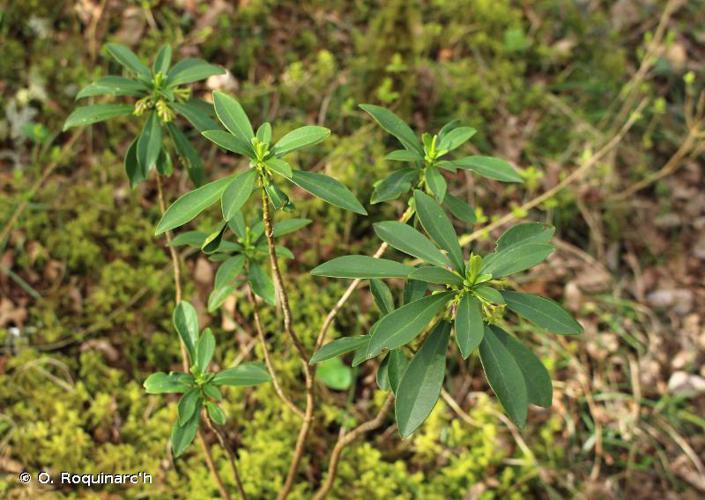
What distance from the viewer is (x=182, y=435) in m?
1.67

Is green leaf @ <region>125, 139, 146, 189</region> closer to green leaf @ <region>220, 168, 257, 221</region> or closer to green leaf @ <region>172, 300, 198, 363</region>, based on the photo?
green leaf @ <region>172, 300, 198, 363</region>

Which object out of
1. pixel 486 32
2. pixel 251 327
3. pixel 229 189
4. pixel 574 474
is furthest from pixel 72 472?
pixel 486 32

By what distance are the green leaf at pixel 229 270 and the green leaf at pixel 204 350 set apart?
0.14 m

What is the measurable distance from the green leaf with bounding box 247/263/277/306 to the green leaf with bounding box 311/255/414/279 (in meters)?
0.46

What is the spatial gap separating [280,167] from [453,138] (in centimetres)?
52

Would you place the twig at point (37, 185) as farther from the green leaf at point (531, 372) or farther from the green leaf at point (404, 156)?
the green leaf at point (531, 372)

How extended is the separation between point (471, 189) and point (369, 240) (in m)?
0.70

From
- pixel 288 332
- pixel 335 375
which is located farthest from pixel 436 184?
pixel 335 375

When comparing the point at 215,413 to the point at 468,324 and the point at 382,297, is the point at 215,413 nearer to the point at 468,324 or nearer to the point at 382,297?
the point at 382,297

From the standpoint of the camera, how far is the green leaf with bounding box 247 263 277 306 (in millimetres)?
1840

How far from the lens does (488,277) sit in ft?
4.61

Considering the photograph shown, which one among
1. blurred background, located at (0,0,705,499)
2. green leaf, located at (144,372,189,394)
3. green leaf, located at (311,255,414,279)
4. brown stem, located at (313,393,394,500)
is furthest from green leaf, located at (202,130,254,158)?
blurred background, located at (0,0,705,499)

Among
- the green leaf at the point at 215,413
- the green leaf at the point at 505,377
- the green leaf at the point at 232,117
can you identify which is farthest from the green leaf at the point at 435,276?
the green leaf at the point at 215,413

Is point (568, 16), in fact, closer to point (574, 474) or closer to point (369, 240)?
point (369, 240)
